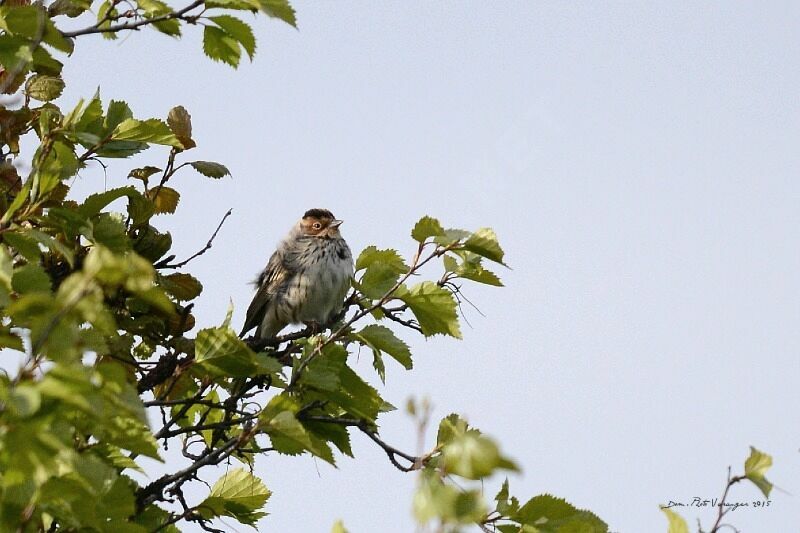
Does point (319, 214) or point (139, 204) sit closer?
point (139, 204)

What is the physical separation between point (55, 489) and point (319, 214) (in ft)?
20.9

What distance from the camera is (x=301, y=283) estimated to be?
7680 millimetres

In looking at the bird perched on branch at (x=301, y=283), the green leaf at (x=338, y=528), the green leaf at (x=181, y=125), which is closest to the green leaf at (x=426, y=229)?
the green leaf at (x=181, y=125)

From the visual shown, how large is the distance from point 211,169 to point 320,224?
4.03 meters

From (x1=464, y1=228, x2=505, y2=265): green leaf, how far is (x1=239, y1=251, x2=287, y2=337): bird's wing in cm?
438

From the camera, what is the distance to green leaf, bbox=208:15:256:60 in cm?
370

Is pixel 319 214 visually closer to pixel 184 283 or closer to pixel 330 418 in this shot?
pixel 184 283

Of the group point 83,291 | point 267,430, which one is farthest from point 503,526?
point 83,291

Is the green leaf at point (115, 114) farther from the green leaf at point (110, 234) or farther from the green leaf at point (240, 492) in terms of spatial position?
the green leaf at point (240, 492)

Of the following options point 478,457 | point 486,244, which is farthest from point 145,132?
point 478,457

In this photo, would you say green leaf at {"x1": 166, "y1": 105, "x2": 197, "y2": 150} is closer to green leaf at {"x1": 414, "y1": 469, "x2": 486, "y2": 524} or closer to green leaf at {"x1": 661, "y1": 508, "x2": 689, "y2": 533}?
green leaf at {"x1": 661, "y1": 508, "x2": 689, "y2": 533}

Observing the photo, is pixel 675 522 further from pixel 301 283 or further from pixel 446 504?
pixel 301 283

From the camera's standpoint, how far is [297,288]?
768 cm

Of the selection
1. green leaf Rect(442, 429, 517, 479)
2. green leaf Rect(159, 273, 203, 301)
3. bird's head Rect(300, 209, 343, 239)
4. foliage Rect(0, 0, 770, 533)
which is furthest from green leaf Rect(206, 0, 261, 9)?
bird's head Rect(300, 209, 343, 239)
